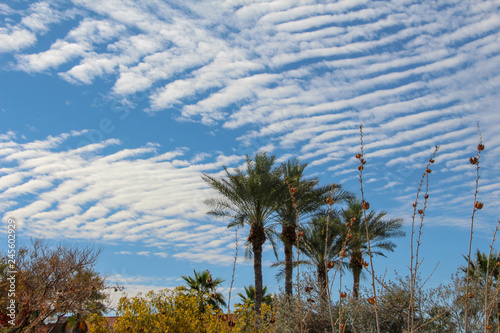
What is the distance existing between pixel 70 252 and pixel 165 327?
10.3 meters

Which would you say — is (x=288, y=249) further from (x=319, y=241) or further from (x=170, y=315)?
(x=170, y=315)

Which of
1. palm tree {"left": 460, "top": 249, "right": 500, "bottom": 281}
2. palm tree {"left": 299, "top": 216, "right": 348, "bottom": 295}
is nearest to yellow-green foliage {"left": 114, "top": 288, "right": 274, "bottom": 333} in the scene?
palm tree {"left": 460, "top": 249, "right": 500, "bottom": 281}

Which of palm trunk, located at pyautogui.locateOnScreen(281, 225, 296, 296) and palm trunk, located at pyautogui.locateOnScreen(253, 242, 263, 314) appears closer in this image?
palm trunk, located at pyautogui.locateOnScreen(253, 242, 263, 314)

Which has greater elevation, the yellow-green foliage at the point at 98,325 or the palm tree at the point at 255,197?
the palm tree at the point at 255,197

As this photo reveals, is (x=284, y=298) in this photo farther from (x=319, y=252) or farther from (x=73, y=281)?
(x=319, y=252)

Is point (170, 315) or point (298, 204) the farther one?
point (298, 204)

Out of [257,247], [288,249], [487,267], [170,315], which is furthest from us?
[288,249]

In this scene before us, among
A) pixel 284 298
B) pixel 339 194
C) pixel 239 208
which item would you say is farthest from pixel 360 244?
pixel 284 298

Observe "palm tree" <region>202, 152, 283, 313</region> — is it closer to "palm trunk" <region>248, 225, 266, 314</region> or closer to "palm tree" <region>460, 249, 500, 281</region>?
"palm trunk" <region>248, 225, 266, 314</region>

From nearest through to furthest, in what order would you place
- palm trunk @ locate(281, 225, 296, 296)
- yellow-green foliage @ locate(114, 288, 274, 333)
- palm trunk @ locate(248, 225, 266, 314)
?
yellow-green foliage @ locate(114, 288, 274, 333) → palm trunk @ locate(248, 225, 266, 314) → palm trunk @ locate(281, 225, 296, 296)

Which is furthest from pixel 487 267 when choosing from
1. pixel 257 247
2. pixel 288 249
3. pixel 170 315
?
pixel 288 249

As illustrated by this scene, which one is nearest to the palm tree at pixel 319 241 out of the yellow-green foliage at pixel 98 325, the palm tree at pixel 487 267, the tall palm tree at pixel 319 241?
the tall palm tree at pixel 319 241

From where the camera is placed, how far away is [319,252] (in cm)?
2494

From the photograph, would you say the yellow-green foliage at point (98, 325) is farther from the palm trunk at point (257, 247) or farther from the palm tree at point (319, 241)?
the palm tree at point (319, 241)
